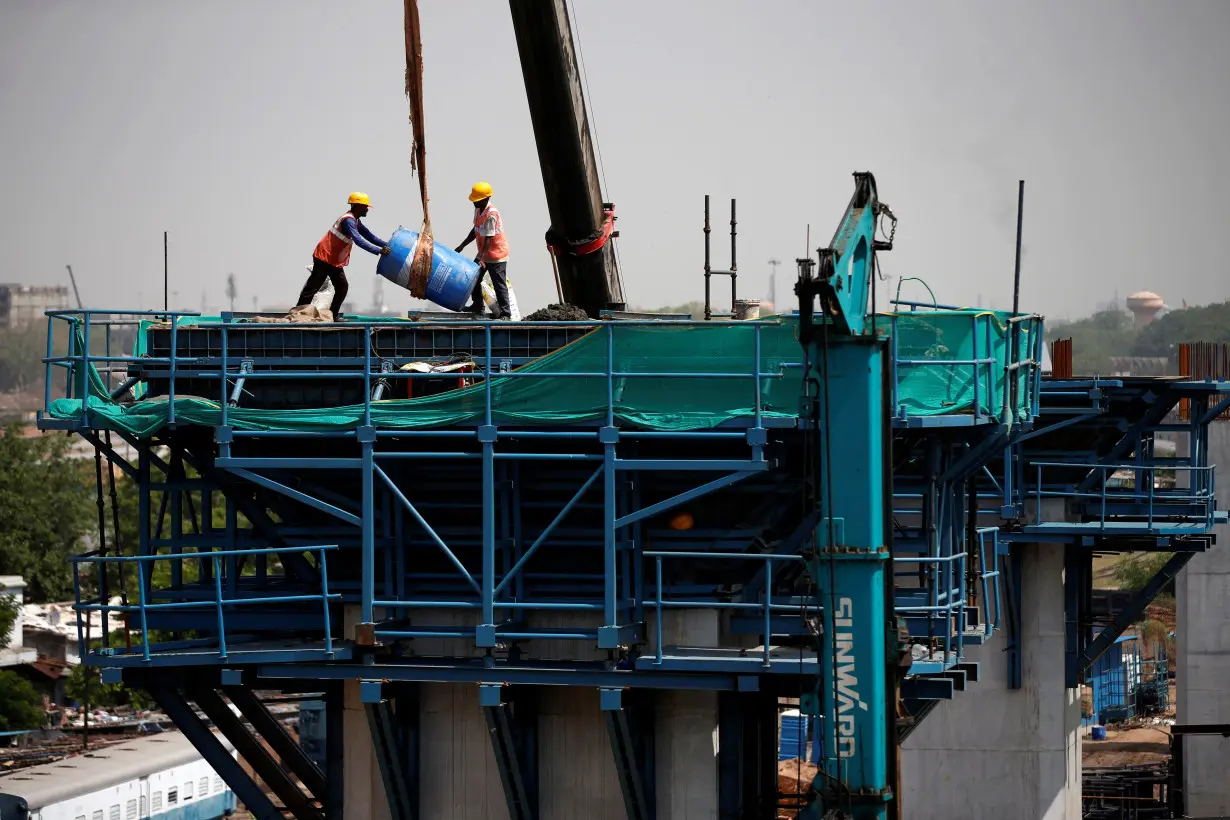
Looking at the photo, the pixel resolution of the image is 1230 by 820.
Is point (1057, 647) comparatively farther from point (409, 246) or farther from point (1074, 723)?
point (409, 246)

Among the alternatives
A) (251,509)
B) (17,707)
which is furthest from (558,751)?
(17,707)

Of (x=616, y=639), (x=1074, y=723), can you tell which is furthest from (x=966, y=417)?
(x=1074, y=723)

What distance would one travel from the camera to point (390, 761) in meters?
21.4

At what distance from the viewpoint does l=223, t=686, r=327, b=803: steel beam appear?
22234 millimetres

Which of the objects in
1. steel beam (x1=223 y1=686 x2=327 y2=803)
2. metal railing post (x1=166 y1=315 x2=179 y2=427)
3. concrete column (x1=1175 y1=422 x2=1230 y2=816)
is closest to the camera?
metal railing post (x1=166 y1=315 x2=179 y2=427)

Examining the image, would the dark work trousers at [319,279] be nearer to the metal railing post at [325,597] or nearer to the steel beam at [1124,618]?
the metal railing post at [325,597]

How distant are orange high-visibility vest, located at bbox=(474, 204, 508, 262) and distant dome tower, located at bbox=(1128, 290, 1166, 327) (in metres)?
177

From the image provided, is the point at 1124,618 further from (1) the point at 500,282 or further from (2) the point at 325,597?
(2) the point at 325,597

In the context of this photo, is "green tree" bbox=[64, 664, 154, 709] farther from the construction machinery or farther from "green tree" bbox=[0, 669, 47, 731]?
the construction machinery

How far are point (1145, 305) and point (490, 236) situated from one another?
181009 millimetres

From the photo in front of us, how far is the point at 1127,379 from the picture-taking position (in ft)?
112

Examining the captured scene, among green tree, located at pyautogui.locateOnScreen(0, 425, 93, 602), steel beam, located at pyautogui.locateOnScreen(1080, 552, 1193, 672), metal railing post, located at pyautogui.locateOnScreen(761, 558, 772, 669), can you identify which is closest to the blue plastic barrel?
metal railing post, located at pyautogui.locateOnScreen(761, 558, 772, 669)

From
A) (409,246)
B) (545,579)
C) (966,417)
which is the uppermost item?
(409,246)

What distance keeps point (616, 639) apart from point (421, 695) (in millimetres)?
2994
